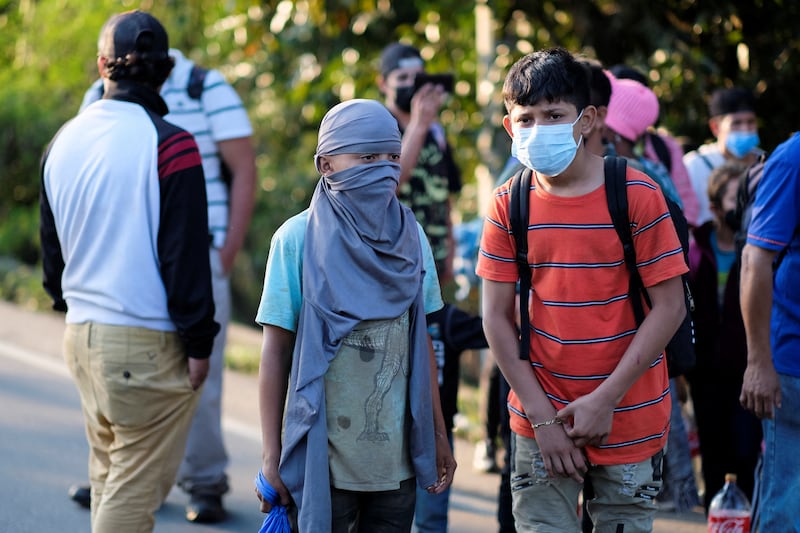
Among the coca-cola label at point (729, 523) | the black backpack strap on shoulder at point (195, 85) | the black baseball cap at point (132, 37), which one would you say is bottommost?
the coca-cola label at point (729, 523)

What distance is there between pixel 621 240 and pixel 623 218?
7 cm

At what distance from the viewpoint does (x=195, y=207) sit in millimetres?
3854

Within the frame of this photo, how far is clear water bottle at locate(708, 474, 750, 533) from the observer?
4.58 meters

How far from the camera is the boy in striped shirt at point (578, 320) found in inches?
129

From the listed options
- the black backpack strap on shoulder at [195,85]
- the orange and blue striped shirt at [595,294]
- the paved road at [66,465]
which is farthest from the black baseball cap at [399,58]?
the paved road at [66,465]

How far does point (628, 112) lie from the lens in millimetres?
4660

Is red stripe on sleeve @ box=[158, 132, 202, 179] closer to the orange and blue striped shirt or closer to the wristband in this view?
the orange and blue striped shirt

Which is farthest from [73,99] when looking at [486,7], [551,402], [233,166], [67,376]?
[551,402]

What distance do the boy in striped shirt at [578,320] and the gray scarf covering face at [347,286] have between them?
1.16 feet

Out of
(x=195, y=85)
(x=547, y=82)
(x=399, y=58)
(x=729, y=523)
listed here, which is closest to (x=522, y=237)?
(x=547, y=82)

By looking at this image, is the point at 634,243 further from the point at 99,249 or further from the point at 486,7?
the point at 486,7

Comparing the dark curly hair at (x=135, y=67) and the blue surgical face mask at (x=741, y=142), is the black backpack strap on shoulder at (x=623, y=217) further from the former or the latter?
the blue surgical face mask at (x=741, y=142)

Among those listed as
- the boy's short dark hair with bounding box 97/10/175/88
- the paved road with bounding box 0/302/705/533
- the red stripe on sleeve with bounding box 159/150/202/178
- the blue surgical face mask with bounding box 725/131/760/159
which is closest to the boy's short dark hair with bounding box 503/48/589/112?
the red stripe on sleeve with bounding box 159/150/202/178

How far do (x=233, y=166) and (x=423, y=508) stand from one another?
1.84m
